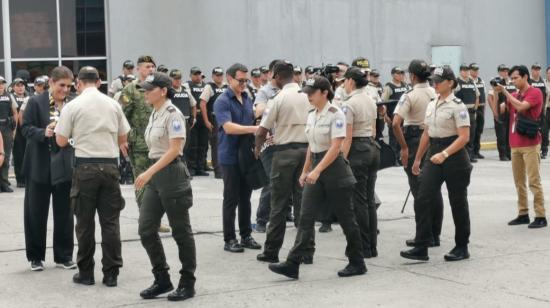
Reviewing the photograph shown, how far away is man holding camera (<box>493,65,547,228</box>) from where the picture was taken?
11788mm

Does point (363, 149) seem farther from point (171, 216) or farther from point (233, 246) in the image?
point (171, 216)

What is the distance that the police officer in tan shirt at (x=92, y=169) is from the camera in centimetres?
875

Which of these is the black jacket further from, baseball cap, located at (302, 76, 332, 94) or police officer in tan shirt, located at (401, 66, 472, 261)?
police officer in tan shirt, located at (401, 66, 472, 261)

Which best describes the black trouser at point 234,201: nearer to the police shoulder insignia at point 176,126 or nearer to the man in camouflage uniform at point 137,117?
the man in camouflage uniform at point 137,117

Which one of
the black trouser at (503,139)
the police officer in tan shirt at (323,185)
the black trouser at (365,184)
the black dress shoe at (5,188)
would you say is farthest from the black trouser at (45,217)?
the black trouser at (503,139)

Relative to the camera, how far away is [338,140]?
8836 millimetres

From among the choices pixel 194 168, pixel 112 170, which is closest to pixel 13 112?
pixel 194 168

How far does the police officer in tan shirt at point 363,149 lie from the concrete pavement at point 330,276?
330 mm

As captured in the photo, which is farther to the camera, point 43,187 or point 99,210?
point 43,187

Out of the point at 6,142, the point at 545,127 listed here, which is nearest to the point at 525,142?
the point at 6,142

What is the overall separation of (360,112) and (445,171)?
3.21 feet

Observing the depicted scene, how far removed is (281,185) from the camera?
982 centimetres

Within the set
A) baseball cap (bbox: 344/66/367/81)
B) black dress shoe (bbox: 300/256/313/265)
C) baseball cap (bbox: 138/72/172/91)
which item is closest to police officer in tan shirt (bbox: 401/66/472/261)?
baseball cap (bbox: 344/66/367/81)

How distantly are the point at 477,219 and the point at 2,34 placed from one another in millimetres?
13518
